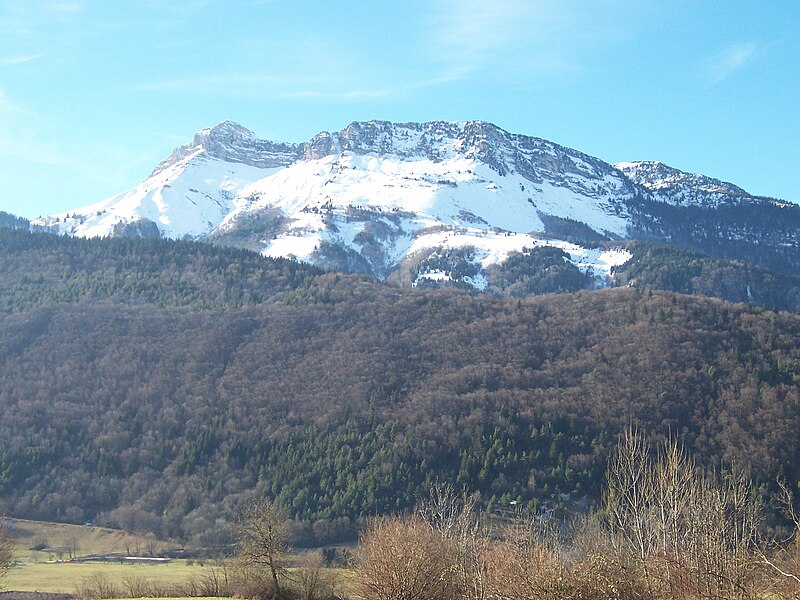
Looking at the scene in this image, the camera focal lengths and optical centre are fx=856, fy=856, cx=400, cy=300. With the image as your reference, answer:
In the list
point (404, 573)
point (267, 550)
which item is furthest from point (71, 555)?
point (404, 573)

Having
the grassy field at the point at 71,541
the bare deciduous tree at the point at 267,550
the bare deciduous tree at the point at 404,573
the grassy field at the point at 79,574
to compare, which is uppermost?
the bare deciduous tree at the point at 404,573

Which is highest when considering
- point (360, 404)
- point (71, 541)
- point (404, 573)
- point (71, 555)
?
point (404, 573)

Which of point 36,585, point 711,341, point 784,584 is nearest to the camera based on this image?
point 784,584

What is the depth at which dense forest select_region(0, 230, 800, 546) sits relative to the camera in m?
134

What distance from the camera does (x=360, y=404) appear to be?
519ft

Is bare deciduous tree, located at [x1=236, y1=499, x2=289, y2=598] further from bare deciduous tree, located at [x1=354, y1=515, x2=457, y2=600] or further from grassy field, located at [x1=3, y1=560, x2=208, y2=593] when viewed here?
grassy field, located at [x1=3, y1=560, x2=208, y2=593]

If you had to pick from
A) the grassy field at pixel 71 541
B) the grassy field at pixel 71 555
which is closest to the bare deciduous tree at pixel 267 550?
the grassy field at pixel 71 555

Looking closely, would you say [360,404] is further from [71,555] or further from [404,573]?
[404,573]

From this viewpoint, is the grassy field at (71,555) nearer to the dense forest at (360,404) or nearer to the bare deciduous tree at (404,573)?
the dense forest at (360,404)

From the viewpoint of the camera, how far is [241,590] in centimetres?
7044

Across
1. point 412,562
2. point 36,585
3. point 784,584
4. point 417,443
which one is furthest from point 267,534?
point 417,443

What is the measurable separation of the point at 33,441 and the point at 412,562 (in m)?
121

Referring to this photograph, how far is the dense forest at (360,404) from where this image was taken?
13425 cm

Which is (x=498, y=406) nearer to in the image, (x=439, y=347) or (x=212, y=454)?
(x=439, y=347)
